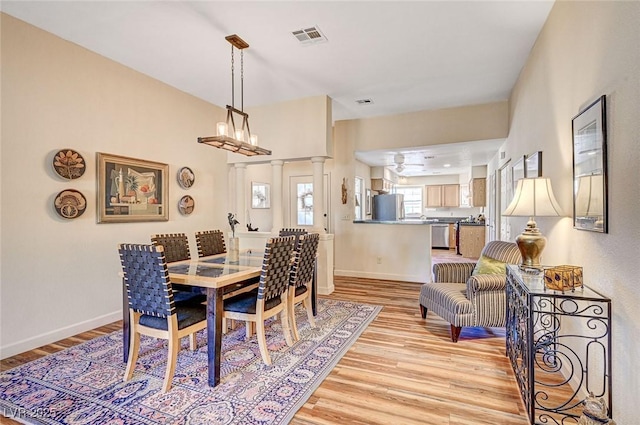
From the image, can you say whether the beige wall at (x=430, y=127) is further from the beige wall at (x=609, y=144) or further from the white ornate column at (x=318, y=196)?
the beige wall at (x=609, y=144)

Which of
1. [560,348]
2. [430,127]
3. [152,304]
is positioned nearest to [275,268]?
[152,304]

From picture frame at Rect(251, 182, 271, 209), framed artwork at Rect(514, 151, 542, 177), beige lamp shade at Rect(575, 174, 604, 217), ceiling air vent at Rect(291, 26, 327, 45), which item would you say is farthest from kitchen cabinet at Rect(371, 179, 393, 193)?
beige lamp shade at Rect(575, 174, 604, 217)

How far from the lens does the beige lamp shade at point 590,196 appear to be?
71.4 inches

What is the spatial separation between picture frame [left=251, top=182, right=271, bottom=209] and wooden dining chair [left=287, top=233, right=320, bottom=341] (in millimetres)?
4274

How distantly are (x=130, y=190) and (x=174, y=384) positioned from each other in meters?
2.47

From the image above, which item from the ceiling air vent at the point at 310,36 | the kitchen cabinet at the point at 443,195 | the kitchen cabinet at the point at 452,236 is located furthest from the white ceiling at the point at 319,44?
the kitchen cabinet at the point at 443,195

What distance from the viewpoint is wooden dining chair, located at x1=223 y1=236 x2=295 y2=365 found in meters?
2.55

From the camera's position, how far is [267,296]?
103 inches

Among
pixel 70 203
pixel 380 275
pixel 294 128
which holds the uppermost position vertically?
pixel 294 128

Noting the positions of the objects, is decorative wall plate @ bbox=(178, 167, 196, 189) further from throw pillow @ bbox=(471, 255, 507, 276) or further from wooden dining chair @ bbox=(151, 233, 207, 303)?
throw pillow @ bbox=(471, 255, 507, 276)

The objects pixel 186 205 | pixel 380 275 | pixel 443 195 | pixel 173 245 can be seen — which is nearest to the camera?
pixel 173 245

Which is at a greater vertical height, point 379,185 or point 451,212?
point 379,185

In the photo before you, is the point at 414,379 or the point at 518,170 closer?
the point at 414,379

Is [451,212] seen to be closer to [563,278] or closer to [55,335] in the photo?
[563,278]
